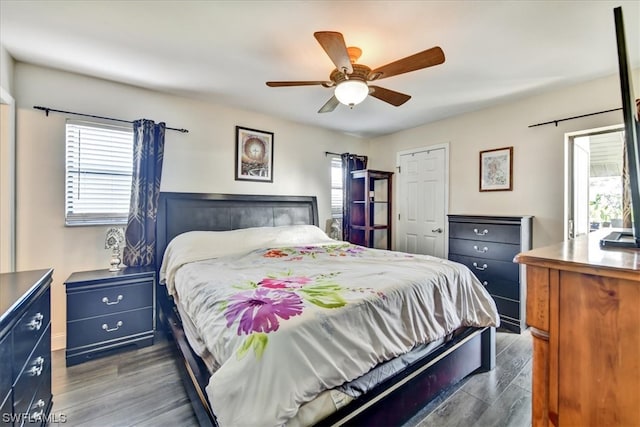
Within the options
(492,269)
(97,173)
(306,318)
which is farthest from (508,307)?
(97,173)

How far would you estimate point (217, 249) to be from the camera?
286 centimetres

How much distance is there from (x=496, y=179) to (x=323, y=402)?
343 cm

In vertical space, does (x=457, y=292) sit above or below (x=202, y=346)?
above

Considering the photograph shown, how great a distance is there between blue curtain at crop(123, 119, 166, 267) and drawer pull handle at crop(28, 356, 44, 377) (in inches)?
55.5

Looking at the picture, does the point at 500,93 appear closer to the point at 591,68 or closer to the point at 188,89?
the point at 591,68

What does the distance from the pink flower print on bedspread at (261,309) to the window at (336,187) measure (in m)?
3.13

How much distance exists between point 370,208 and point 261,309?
362 cm

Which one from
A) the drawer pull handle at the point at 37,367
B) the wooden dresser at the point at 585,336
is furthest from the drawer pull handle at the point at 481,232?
the drawer pull handle at the point at 37,367

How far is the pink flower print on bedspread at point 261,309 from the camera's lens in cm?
130

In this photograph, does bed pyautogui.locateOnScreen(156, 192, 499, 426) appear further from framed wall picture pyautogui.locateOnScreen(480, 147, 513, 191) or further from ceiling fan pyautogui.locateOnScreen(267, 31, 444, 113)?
framed wall picture pyautogui.locateOnScreen(480, 147, 513, 191)

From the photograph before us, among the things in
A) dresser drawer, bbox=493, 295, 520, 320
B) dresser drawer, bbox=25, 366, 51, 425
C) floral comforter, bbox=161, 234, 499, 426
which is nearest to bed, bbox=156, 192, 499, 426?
floral comforter, bbox=161, 234, 499, 426

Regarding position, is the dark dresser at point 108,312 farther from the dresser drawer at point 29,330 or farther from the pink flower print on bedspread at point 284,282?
the pink flower print on bedspread at point 284,282

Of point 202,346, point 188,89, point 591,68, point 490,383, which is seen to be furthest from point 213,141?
point 591,68

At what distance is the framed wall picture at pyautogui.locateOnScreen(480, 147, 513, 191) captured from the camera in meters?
3.49
